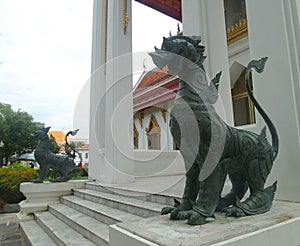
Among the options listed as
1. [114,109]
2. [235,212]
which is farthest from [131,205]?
[114,109]

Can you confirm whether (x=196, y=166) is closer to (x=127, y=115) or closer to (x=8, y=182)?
(x=127, y=115)

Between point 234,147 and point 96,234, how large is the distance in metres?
1.30

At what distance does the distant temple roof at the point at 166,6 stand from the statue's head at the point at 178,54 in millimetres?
5598

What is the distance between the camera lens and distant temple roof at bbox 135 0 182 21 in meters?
5.80

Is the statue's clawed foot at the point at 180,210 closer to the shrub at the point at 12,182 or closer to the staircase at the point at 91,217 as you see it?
the staircase at the point at 91,217

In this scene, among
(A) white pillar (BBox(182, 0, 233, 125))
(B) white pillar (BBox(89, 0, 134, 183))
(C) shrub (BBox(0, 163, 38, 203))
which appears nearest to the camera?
(A) white pillar (BBox(182, 0, 233, 125))

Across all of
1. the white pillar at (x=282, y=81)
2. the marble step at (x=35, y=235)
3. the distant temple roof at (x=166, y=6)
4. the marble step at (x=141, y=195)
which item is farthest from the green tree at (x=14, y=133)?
the white pillar at (x=282, y=81)

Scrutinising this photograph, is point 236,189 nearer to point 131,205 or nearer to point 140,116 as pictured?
point 131,205

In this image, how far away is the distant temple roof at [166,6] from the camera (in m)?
5.80

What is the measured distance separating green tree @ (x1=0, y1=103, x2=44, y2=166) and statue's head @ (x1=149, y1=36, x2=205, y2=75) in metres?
15.2

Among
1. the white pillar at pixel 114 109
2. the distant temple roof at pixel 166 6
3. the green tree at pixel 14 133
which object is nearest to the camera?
the white pillar at pixel 114 109

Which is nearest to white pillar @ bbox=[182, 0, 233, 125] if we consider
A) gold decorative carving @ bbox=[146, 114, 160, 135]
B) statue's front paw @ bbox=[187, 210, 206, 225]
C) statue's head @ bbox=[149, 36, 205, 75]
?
statue's head @ bbox=[149, 36, 205, 75]

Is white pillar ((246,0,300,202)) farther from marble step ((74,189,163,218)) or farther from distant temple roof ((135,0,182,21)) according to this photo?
distant temple roof ((135,0,182,21))

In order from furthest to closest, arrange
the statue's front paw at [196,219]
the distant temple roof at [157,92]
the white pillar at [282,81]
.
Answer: the distant temple roof at [157,92] < the white pillar at [282,81] < the statue's front paw at [196,219]
